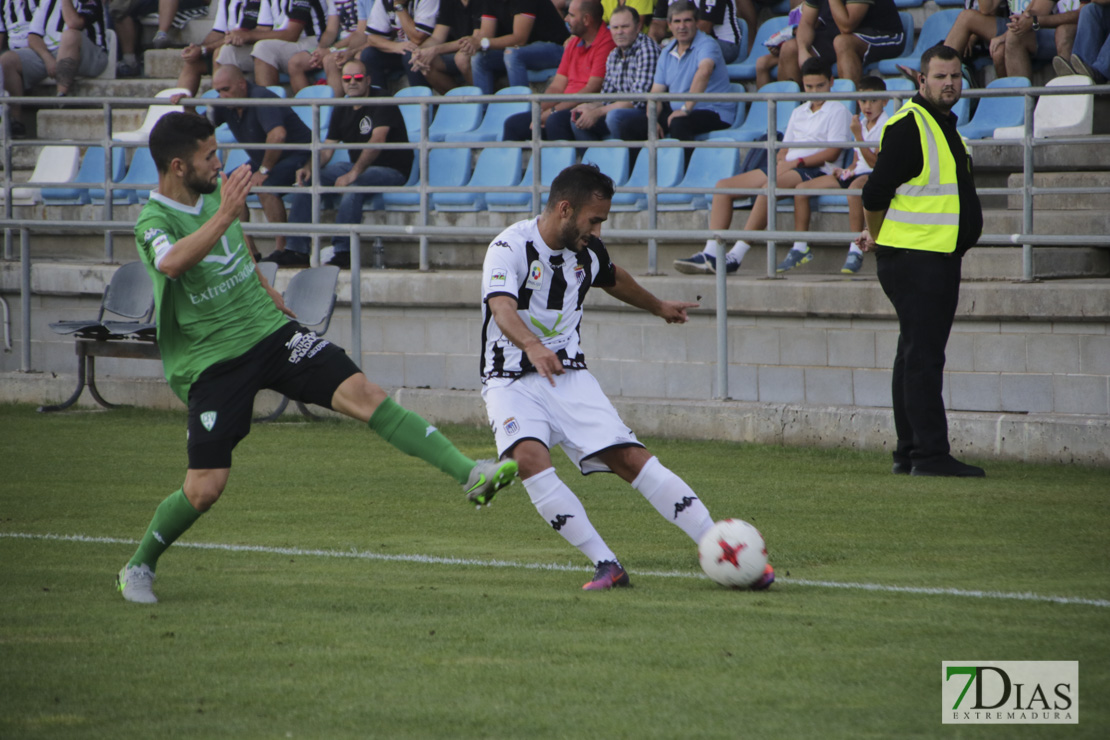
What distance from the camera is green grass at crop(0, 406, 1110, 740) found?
4270 mm

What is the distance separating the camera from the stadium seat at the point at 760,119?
13.7 meters

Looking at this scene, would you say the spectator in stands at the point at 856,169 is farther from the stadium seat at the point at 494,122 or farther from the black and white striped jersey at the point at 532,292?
the black and white striped jersey at the point at 532,292

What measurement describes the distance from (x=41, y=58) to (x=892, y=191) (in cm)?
1334

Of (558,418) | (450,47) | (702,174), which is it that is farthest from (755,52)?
(558,418)

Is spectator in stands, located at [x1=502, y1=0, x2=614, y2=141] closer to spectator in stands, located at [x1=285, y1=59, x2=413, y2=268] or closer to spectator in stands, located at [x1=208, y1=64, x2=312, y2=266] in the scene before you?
spectator in stands, located at [x1=285, y1=59, x2=413, y2=268]

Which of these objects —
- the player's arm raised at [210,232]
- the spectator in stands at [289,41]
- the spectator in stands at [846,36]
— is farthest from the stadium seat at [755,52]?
the player's arm raised at [210,232]

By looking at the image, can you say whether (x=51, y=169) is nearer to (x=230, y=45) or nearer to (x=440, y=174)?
(x=230, y=45)

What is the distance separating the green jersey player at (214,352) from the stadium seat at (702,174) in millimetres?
7711

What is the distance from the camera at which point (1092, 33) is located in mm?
12500

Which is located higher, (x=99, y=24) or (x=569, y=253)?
(x=99, y=24)

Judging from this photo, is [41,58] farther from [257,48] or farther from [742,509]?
[742,509]

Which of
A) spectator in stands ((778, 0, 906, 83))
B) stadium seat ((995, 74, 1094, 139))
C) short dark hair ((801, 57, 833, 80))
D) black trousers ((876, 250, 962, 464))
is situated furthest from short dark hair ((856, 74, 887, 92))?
black trousers ((876, 250, 962, 464))

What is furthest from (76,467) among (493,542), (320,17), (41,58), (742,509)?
(41,58)

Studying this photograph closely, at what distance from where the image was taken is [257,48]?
17.0m
